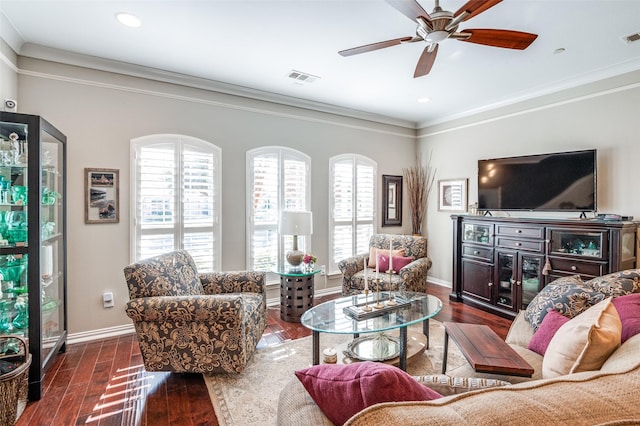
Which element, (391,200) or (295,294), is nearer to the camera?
(295,294)

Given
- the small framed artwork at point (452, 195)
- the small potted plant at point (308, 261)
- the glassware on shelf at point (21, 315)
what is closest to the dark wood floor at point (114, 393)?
the glassware on shelf at point (21, 315)

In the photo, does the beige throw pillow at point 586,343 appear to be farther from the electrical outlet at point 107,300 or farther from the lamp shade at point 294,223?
the electrical outlet at point 107,300

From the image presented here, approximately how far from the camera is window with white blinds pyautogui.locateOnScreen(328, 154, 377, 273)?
16.0 ft

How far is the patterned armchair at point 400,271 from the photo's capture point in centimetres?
378

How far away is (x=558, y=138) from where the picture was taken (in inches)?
154

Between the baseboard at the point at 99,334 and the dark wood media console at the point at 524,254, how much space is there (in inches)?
166

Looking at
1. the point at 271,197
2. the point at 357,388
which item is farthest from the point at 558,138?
the point at 357,388

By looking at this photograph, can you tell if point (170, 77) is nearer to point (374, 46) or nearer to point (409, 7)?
point (374, 46)

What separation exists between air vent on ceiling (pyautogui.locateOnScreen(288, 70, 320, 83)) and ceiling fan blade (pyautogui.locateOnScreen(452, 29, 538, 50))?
6.03ft

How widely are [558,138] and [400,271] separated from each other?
2594 mm

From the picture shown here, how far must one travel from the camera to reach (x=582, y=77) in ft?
11.9

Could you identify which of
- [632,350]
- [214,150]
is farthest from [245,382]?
[214,150]

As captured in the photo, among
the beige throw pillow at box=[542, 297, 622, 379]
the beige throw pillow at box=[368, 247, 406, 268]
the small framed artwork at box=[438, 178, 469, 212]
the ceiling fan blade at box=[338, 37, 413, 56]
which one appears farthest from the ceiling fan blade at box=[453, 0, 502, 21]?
the small framed artwork at box=[438, 178, 469, 212]

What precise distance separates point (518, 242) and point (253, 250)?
3.32 m
